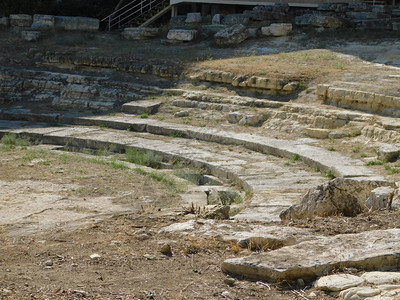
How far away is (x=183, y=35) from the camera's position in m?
21.1

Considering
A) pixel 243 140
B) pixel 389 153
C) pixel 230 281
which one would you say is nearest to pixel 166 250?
pixel 230 281

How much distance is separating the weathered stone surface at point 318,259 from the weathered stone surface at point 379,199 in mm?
1529

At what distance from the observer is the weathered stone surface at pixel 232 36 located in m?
20.2

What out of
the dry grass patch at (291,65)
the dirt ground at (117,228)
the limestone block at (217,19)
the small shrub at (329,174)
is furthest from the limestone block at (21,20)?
the small shrub at (329,174)

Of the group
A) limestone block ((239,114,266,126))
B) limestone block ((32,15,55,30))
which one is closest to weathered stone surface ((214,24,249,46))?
limestone block ((239,114,266,126))

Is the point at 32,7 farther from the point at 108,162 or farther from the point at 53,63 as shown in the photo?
the point at 108,162

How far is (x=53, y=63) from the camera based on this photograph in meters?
20.8

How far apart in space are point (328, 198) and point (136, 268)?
259 cm

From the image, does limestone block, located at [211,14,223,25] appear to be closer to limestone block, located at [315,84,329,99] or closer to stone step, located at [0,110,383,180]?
stone step, located at [0,110,383,180]

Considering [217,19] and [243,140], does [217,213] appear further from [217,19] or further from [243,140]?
[217,19]

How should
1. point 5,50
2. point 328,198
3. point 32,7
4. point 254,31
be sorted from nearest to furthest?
point 328,198 → point 254,31 → point 5,50 → point 32,7

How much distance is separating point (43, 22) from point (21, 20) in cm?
88

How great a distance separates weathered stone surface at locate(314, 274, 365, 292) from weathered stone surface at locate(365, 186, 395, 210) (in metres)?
2.38

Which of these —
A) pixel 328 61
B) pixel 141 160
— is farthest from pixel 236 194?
pixel 328 61
